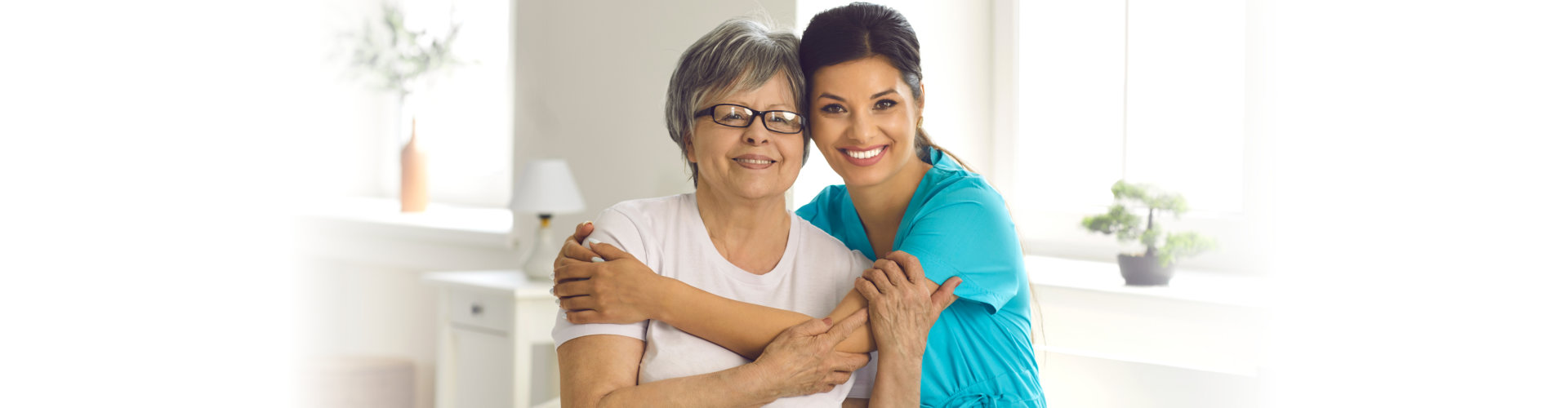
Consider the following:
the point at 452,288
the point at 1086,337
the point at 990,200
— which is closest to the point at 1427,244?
the point at 1086,337

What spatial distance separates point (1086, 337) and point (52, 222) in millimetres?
3310

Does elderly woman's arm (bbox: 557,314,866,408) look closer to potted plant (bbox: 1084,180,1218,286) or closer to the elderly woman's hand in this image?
the elderly woman's hand

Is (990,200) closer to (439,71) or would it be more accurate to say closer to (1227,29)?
(1227,29)

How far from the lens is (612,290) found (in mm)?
1292

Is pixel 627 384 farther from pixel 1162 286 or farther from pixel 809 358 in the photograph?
pixel 1162 286

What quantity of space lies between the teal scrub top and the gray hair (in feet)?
0.67

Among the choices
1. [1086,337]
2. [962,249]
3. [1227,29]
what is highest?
[1227,29]

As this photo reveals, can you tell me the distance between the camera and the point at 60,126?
3.63 m

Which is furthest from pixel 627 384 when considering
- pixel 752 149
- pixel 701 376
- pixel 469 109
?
pixel 469 109

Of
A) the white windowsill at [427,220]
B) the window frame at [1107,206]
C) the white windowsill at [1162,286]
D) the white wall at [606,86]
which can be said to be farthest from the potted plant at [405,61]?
the white windowsill at [1162,286]

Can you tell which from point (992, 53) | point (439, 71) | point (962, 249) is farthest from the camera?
point (439, 71)

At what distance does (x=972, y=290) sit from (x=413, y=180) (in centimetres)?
347

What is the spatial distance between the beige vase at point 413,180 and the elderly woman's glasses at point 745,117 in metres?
3.30

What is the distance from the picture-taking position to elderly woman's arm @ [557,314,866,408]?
1.30 m
